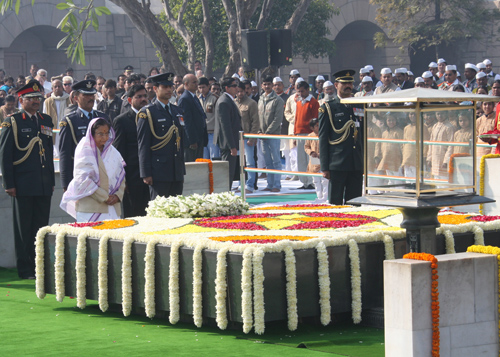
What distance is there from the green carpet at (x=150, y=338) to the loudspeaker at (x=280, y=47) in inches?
495

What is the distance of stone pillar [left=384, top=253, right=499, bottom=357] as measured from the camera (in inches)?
249

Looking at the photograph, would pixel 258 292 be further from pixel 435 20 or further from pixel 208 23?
pixel 435 20

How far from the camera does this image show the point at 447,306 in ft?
21.4

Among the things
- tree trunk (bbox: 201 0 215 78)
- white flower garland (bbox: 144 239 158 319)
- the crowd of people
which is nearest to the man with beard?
the crowd of people

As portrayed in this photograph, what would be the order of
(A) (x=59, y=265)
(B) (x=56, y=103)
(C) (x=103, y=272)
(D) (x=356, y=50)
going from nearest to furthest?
(C) (x=103, y=272)
(A) (x=59, y=265)
(B) (x=56, y=103)
(D) (x=356, y=50)

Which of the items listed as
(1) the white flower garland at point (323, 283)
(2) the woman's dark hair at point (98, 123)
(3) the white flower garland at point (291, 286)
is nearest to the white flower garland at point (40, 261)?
(2) the woman's dark hair at point (98, 123)

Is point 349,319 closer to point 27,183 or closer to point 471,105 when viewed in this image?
point 471,105

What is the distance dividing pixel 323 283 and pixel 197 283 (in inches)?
36.3

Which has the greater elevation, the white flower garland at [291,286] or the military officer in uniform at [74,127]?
the military officer in uniform at [74,127]

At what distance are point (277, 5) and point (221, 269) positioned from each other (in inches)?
1036

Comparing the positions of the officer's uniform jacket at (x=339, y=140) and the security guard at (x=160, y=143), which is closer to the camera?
the security guard at (x=160, y=143)

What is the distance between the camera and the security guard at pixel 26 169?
11.2 metres

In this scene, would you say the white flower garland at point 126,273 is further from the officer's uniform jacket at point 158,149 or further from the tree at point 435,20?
the tree at point 435,20

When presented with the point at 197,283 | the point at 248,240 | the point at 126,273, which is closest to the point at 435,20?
the point at 126,273
